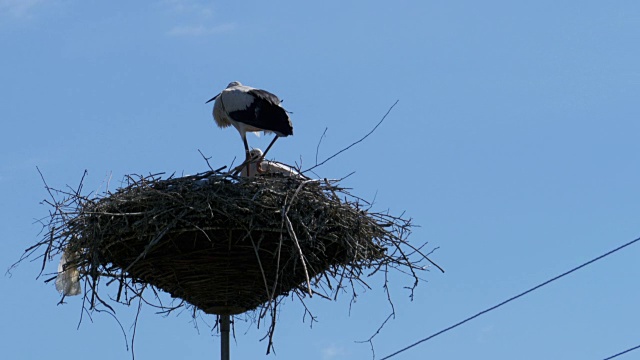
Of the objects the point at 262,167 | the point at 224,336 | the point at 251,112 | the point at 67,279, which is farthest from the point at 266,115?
the point at 224,336

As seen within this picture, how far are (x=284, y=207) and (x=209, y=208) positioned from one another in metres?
0.49

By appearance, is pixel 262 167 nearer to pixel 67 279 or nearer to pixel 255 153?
pixel 255 153

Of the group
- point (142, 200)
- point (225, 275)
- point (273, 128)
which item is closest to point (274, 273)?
point (225, 275)

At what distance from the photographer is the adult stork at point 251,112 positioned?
37.7 ft

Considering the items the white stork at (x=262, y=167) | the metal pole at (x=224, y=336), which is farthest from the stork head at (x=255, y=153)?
the metal pole at (x=224, y=336)

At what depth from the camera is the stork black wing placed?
37.6 ft

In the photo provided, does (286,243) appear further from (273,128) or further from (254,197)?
(273,128)

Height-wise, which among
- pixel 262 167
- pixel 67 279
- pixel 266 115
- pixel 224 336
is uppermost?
pixel 266 115

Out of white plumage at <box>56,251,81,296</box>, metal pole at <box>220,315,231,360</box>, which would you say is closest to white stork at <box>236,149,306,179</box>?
metal pole at <box>220,315,231,360</box>

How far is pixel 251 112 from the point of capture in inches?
457

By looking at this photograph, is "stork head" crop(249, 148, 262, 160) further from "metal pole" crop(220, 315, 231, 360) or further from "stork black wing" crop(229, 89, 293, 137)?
"metal pole" crop(220, 315, 231, 360)

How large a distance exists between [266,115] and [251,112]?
14cm

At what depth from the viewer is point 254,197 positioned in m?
9.09

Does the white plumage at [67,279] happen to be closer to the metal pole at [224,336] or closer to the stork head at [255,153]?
the metal pole at [224,336]
